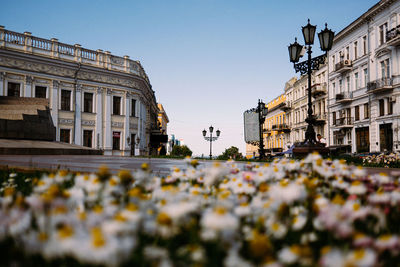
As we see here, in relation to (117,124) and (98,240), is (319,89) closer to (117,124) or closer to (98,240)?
(117,124)

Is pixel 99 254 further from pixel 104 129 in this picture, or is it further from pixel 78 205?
pixel 104 129

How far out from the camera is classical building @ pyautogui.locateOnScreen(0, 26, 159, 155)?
27.4 m

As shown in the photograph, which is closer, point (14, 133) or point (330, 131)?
point (14, 133)

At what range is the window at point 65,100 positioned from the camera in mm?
30500

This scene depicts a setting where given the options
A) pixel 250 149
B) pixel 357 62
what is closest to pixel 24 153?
pixel 357 62

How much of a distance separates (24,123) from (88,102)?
71.2 ft

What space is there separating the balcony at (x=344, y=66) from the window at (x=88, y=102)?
24792 mm

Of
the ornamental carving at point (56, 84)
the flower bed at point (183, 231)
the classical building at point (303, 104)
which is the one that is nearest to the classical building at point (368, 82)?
the classical building at point (303, 104)

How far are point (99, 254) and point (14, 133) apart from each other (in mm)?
12159

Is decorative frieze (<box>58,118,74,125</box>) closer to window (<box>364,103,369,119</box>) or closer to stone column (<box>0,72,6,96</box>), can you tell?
stone column (<box>0,72,6,96</box>)

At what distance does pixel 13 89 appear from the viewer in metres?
27.4

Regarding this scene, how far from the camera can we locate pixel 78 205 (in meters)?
1.55

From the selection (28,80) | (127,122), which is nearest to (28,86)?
(28,80)

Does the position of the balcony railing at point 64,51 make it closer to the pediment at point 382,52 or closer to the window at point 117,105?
the window at point 117,105
